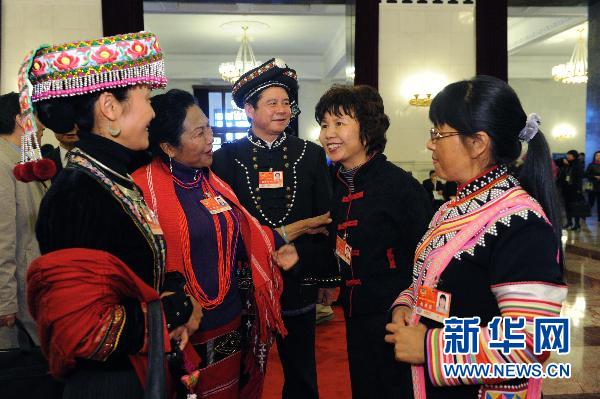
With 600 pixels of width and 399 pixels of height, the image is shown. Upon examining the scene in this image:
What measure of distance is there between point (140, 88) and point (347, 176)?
96 cm

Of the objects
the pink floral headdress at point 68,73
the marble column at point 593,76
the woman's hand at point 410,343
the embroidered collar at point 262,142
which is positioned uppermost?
the marble column at point 593,76

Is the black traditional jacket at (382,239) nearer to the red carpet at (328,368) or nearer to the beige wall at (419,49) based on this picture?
the red carpet at (328,368)

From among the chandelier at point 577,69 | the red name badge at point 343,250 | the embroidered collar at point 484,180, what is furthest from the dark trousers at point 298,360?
the chandelier at point 577,69

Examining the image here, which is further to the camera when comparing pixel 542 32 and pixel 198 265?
pixel 542 32

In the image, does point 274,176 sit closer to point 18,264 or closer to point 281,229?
point 281,229

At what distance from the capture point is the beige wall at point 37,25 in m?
6.29

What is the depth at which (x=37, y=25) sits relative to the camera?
20.8 ft

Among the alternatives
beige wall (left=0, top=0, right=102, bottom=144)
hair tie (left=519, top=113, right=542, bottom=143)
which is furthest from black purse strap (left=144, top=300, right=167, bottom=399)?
beige wall (left=0, top=0, right=102, bottom=144)

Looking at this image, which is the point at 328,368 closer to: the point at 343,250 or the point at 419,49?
the point at 343,250

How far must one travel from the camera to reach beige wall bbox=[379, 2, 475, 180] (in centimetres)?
Answer: 693

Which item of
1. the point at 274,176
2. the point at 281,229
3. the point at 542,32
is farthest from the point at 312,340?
the point at 542,32

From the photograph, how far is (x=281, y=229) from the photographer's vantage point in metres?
2.29

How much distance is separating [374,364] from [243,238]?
716 millimetres

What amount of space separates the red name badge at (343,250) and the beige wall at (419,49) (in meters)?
5.18
